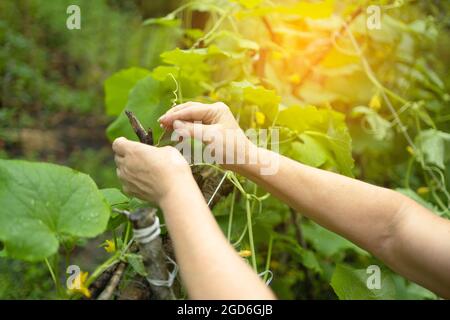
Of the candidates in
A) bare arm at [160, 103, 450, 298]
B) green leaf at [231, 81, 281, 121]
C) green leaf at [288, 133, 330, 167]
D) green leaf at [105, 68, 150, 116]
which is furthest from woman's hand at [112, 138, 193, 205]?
green leaf at [105, 68, 150, 116]

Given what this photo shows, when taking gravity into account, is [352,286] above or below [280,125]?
below

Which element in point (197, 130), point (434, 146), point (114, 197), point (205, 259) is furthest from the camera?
point (434, 146)

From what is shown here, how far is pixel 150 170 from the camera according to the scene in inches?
32.4

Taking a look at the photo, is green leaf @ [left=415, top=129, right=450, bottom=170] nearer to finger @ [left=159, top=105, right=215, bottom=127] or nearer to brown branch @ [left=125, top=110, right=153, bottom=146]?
finger @ [left=159, top=105, right=215, bottom=127]

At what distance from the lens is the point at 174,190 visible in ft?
2.52

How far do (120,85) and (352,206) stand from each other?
2.95 ft

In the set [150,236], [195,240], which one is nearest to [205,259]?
[195,240]

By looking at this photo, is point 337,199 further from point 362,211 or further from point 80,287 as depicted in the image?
point 80,287

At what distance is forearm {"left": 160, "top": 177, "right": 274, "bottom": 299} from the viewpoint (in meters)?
0.69

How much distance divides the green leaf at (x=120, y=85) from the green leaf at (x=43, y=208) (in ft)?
2.46

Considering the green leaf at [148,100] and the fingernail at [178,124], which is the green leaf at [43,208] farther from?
the green leaf at [148,100]

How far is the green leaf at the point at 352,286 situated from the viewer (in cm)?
116
